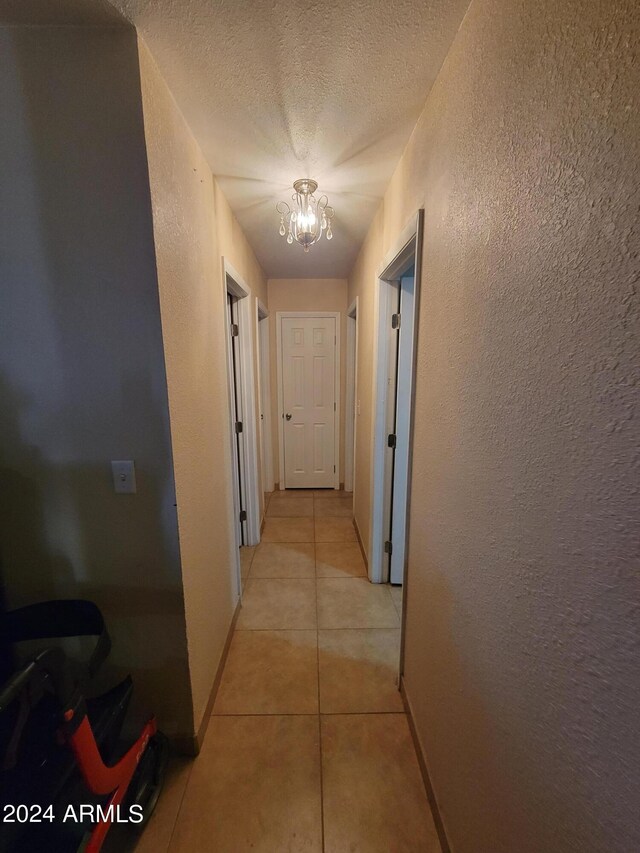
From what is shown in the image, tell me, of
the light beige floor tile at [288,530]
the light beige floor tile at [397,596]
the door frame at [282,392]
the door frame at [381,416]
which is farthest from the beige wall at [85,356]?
the door frame at [282,392]

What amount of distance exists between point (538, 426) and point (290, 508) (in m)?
3.08

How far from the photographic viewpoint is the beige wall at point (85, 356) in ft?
3.03

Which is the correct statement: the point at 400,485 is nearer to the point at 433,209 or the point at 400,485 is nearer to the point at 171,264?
the point at 433,209

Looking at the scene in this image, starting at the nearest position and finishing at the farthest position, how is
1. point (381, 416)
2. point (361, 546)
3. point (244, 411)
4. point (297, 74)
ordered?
point (297, 74) → point (381, 416) → point (244, 411) → point (361, 546)

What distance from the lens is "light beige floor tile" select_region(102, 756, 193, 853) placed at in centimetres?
104

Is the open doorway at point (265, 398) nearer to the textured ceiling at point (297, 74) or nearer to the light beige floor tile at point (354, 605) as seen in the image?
Answer: the light beige floor tile at point (354, 605)

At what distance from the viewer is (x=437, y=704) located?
43.7 inches

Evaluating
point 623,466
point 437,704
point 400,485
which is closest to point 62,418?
point 623,466

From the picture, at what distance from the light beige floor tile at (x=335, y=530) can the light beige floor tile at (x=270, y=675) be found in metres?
1.03

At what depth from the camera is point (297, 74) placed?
3.36ft

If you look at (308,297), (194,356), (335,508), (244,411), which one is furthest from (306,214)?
(335,508)

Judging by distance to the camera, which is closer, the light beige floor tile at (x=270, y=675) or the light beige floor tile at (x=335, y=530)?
the light beige floor tile at (x=270, y=675)

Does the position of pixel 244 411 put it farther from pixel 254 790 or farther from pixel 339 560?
Result: pixel 254 790

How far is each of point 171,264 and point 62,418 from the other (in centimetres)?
62
